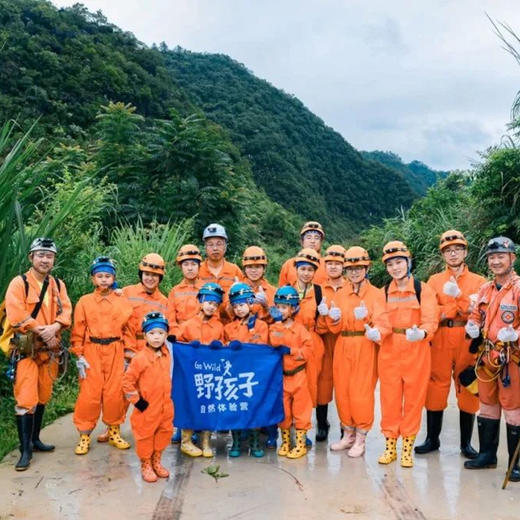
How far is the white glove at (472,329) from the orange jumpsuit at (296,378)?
1.30m

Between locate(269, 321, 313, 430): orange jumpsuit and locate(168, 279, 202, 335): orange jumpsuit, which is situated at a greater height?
locate(168, 279, 202, 335): orange jumpsuit

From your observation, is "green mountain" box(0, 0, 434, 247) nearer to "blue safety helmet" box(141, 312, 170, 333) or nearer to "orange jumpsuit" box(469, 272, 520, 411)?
"blue safety helmet" box(141, 312, 170, 333)

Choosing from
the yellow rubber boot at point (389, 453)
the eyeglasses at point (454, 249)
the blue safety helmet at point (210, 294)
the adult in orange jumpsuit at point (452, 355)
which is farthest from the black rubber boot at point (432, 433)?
the blue safety helmet at point (210, 294)

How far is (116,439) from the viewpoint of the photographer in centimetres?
512

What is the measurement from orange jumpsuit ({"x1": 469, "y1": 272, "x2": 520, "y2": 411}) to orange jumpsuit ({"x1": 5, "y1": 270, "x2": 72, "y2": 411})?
11.2 feet

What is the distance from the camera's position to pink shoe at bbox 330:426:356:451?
16.6 ft

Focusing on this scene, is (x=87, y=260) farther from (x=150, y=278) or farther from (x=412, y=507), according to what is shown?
(x=412, y=507)

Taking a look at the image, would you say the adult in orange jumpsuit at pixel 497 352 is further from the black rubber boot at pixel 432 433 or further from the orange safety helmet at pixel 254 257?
the orange safety helmet at pixel 254 257

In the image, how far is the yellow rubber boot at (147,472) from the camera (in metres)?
4.33

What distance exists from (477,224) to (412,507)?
24.0ft

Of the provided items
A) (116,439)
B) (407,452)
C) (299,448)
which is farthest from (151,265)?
(407,452)

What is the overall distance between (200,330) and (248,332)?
1.40 feet

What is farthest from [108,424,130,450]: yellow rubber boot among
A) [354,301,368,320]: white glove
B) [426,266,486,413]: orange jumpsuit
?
[426,266,486,413]: orange jumpsuit

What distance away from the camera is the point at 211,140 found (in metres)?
13.4
